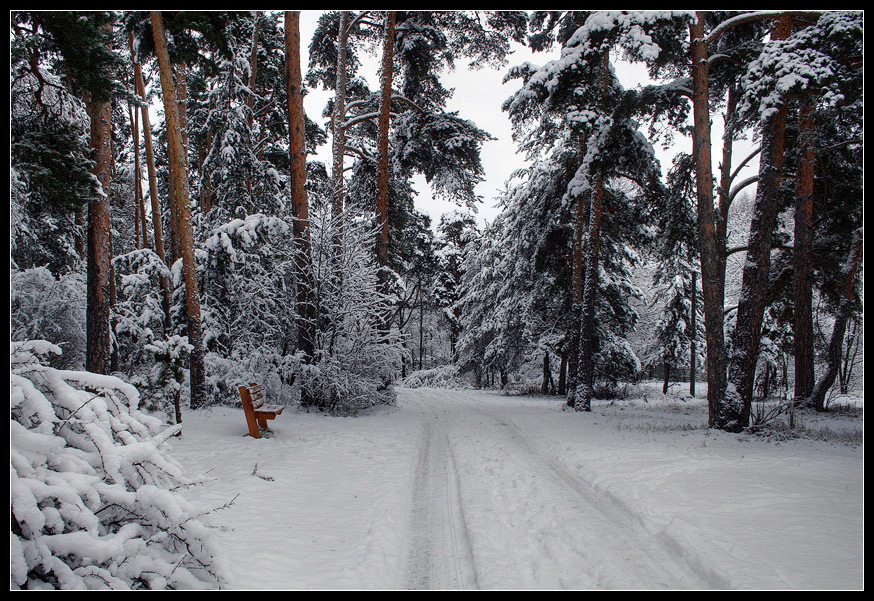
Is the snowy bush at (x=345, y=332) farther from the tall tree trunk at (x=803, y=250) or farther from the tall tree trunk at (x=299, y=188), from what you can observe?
the tall tree trunk at (x=803, y=250)

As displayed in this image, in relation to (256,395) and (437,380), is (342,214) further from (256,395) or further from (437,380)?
(437,380)

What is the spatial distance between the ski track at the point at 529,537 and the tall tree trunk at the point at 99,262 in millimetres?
6734

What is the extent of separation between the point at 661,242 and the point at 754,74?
6.80 metres

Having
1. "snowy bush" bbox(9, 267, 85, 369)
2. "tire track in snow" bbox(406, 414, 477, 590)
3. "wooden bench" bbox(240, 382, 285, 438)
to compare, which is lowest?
"tire track in snow" bbox(406, 414, 477, 590)

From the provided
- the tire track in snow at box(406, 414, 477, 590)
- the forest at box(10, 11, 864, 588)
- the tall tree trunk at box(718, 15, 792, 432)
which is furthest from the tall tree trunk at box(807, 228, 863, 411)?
the tire track in snow at box(406, 414, 477, 590)

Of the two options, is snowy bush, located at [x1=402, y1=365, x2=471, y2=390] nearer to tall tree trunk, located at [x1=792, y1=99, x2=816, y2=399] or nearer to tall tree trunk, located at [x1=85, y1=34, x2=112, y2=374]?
tall tree trunk, located at [x1=792, y1=99, x2=816, y2=399]

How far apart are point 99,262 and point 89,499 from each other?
8021mm

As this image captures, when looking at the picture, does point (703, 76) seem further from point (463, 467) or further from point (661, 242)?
point (463, 467)

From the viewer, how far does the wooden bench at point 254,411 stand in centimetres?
762

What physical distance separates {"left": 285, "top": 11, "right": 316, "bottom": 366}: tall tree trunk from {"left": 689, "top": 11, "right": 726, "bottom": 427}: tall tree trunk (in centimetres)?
926

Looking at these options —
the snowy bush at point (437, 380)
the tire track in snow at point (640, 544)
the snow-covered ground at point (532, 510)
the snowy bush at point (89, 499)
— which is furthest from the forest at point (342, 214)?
the snowy bush at point (437, 380)

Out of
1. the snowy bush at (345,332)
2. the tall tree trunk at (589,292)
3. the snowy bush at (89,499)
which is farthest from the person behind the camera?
the tall tree trunk at (589,292)

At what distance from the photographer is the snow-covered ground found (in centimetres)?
332

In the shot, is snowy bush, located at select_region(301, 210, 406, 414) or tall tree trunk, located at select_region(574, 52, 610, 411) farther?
tall tree trunk, located at select_region(574, 52, 610, 411)
